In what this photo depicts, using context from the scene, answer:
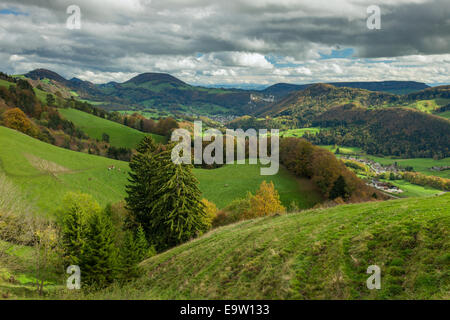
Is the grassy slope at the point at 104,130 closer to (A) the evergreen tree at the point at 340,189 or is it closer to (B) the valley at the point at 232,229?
(B) the valley at the point at 232,229

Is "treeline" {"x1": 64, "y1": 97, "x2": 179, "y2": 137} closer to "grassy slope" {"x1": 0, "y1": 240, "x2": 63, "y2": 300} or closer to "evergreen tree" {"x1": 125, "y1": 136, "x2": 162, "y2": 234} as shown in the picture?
"evergreen tree" {"x1": 125, "y1": 136, "x2": 162, "y2": 234}

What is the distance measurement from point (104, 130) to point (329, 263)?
16167 centimetres

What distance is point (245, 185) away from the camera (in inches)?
3425

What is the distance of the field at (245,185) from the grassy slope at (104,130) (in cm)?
6840

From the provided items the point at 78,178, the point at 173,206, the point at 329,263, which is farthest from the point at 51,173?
the point at 329,263

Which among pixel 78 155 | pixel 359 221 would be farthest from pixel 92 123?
pixel 359 221

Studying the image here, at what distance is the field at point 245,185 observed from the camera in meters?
80.9

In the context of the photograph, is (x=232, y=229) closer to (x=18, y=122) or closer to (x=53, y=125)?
(x=18, y=122)

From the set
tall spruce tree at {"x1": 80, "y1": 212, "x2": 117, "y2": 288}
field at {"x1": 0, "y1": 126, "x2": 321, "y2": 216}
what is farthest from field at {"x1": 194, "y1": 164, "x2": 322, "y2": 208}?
tall spruce tree at {"x1": 80, "y1": 212, "x2": 117, "y2": 288}

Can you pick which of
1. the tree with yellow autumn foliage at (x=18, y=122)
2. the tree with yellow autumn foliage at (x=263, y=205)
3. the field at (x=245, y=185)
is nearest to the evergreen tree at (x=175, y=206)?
the tree with yellow autumn foliage at (x=263, y=205)

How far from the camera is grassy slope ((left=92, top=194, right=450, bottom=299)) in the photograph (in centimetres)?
1172
